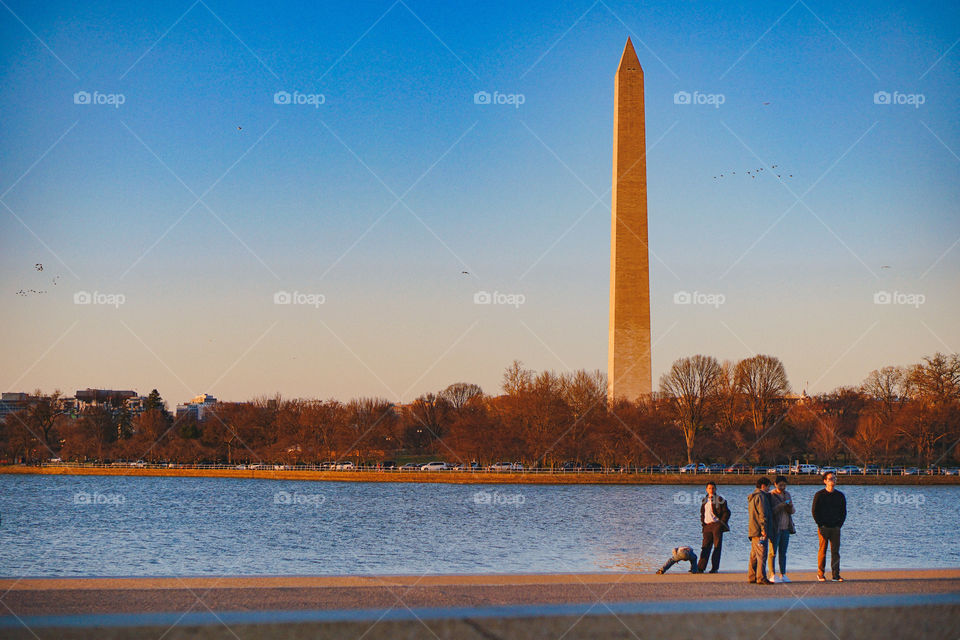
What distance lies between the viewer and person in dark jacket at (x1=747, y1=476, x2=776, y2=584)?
12312 mm

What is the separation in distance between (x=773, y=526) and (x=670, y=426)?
59536mm

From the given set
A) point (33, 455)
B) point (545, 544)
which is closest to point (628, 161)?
point (545, 544)

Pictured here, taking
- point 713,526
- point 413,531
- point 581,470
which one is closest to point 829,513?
point 713,526

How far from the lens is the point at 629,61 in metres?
53.4

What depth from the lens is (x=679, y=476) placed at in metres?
69.3

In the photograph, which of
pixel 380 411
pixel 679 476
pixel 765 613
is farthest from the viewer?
pixel 380 411

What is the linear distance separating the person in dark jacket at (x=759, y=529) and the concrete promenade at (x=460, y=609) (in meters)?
0.62

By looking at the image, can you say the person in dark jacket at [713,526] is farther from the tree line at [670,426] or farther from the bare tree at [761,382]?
the bare tree at [761,382]

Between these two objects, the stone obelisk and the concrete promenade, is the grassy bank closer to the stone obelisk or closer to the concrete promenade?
the stone obelisk

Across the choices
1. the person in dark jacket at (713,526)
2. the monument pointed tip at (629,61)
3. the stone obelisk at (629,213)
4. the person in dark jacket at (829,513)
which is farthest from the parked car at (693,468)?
the person in dark jacket at (829,513)

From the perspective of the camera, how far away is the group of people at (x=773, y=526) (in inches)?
500

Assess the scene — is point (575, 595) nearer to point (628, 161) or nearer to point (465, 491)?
point (628, 161)

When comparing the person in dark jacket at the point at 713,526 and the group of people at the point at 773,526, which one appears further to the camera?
the person in dark jacket at the point at 713,526

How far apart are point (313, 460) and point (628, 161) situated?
42768 mm
